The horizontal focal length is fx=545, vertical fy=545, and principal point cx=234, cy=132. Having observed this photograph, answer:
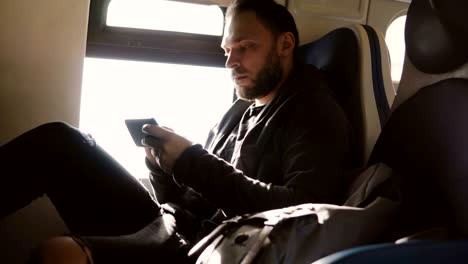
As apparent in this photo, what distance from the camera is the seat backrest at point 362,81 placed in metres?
1.51

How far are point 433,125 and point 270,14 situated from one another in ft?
2.00

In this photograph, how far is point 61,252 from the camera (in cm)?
105

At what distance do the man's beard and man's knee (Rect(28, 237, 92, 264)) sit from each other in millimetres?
682

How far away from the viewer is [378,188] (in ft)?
3.67

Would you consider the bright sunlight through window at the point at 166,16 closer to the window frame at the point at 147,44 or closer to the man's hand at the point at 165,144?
the window frame at the point at 147,44

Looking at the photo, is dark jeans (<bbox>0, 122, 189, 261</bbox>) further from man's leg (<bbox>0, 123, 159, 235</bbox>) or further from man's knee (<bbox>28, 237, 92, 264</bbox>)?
man's knee (<bbox>28, 237, 92, 264</bbox>)

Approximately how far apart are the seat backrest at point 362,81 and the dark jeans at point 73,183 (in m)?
0.61

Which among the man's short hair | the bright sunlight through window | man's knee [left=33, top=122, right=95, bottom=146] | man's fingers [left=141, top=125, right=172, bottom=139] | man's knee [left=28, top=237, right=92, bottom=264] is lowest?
man's knee [left=28, top=237, right=92, bottom=264]

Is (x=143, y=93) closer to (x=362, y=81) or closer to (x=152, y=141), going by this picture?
(x=152, y=141)

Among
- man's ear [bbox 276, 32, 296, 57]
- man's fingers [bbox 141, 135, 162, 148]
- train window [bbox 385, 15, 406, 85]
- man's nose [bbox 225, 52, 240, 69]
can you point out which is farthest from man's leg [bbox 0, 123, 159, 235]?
train window [bbox 385, 15, 406, 85]

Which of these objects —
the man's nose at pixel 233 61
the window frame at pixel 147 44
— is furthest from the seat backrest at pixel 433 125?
the window frame at pixel 147 44

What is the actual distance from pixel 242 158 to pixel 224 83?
0.74 metres

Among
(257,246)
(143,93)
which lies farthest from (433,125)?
(143,93)

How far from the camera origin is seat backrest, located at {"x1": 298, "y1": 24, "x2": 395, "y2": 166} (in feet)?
4.95
